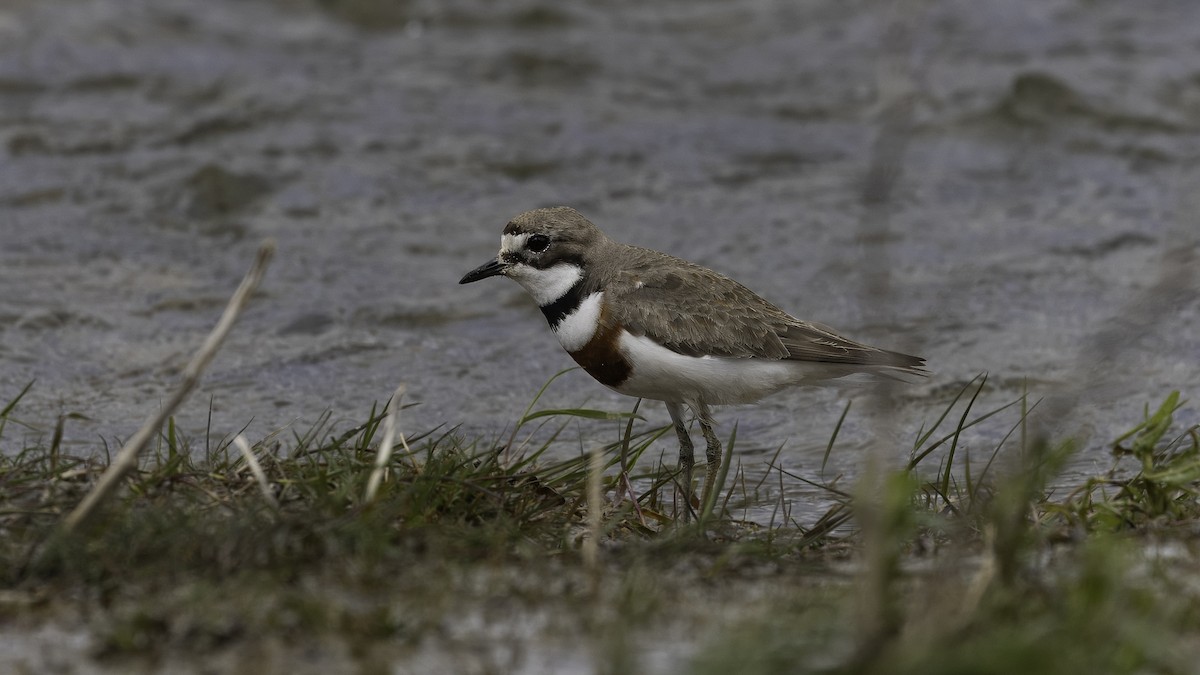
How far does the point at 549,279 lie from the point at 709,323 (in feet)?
2.13

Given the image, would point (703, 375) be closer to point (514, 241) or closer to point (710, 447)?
point (710, 447)

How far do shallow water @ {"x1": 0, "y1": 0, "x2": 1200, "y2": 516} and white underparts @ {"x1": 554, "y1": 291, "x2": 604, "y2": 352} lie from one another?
3.49 ft

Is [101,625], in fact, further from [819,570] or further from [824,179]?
[824,179]

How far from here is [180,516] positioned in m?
3.55

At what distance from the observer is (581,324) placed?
5199 mm

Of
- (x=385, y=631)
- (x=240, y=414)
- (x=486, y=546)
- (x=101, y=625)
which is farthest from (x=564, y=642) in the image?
(x=240, y=414)

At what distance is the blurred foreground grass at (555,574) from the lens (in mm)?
2867

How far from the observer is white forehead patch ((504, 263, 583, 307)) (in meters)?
5.37

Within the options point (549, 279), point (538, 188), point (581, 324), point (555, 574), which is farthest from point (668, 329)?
point (538, 188)

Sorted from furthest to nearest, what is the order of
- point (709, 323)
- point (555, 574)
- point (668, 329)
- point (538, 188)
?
1. point (538, 188)
2. point (709, 323)
3. point (668, 329)
4. point (555, 574)

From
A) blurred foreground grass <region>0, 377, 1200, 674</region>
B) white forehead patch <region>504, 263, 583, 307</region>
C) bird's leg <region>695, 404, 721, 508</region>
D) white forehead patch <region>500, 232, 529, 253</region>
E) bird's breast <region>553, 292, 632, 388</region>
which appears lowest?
bird's leg <region>695, 404, 721, 508</region>

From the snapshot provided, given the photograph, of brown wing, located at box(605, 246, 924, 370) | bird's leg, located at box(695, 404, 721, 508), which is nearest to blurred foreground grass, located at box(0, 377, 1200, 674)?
bird's leg, located at box(695, 404, 721, 508)

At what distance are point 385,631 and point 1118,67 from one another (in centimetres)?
1051

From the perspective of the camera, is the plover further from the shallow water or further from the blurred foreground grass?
the blurred foreground grass
